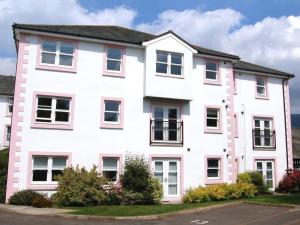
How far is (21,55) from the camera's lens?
788 inches

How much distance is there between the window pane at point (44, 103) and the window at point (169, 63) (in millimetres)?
6720

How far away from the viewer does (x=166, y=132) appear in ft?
75.4

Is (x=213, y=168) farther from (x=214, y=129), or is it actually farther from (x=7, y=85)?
(x=7, y=85)

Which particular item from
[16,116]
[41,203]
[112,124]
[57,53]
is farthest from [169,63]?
[41,203]

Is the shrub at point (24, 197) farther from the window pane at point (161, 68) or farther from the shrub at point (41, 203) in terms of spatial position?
the window pane at point (161, 68)

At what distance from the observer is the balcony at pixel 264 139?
27.6 meters

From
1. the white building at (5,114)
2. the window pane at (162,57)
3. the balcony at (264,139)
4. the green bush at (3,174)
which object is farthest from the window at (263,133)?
the white building at (5,114)

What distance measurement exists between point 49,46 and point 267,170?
703 inches

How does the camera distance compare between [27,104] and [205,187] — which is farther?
[205,187]

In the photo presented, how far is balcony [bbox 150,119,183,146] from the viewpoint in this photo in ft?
73.9

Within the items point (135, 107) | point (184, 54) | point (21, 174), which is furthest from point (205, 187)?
point (21, 174)

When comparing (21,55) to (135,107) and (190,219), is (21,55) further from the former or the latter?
(190,219)

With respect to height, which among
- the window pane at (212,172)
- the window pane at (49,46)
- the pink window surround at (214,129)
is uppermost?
the window pane at (49,46)

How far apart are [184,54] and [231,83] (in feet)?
14.1
